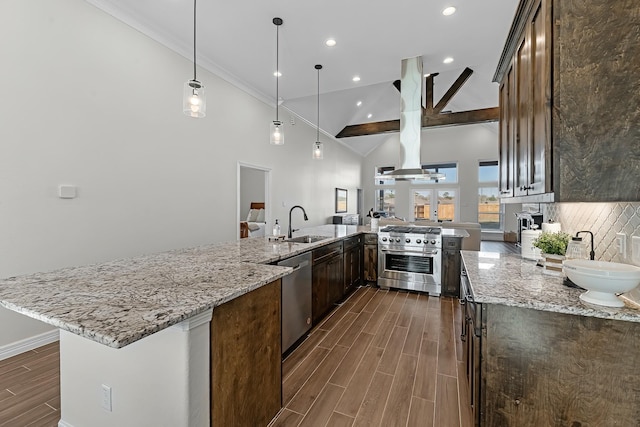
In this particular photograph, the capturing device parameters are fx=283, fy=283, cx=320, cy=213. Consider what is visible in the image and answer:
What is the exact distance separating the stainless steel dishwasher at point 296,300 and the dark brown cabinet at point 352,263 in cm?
112

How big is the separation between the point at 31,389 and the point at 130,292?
1.59 m

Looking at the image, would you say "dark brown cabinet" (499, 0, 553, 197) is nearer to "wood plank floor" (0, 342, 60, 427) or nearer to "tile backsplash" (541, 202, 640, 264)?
"tile backsplash" (541, 202, 640, 264)

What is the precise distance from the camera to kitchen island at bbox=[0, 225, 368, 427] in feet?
3.27

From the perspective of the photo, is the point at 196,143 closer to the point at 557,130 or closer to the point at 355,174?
Answer: the point at 557,130

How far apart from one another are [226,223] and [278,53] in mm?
2573

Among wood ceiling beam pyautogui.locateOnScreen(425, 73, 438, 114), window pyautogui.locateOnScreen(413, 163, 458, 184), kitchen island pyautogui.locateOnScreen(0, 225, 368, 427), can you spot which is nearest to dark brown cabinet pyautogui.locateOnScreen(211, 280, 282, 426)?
A: kitchen island pyautogui.locateOnScreen(0, 225, 368, 427)

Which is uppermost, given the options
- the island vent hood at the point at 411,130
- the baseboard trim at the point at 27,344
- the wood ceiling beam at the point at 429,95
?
the wood ceiling beam at the point at 429,95

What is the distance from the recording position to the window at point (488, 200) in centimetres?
988

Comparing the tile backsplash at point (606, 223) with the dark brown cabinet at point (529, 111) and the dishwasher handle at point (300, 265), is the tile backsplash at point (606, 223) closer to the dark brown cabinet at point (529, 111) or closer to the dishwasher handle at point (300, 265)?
the dark brown cabinet at point (529, 111)

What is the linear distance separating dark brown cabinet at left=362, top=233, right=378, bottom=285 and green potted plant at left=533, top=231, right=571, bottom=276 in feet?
8.83

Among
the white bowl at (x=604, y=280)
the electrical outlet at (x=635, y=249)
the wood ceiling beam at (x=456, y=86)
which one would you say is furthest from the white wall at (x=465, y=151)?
the white bowl at (x=604, y=280)

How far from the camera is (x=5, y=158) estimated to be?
7.35 feet

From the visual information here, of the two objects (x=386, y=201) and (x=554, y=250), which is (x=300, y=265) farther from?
(x=386, y=201)

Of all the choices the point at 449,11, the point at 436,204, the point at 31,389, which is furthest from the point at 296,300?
the point at 436,204
